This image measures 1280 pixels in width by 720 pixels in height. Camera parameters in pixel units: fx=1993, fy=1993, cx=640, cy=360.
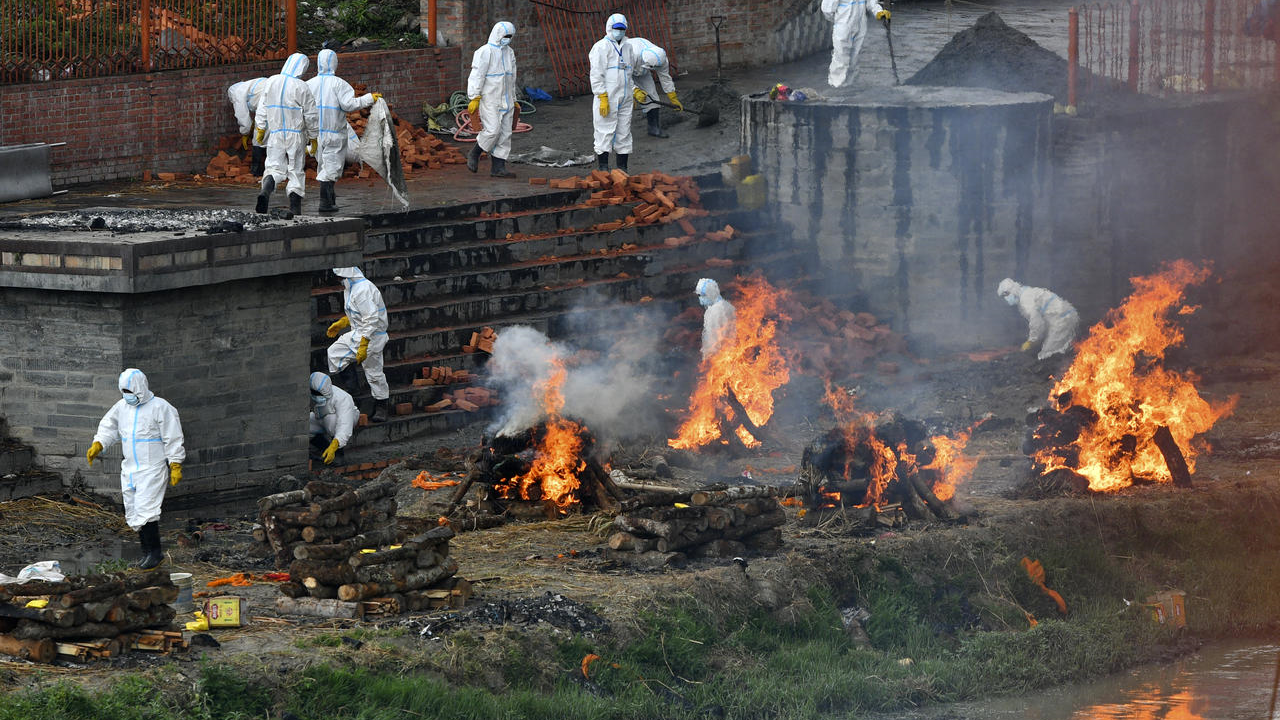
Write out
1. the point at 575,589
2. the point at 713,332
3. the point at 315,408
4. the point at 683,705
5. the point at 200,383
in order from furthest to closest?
the point at 713,332, the point at 315,408, the point at 200,383, the point at 575,589, the point at 683,705

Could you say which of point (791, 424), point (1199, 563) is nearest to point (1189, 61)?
point (791, 424)

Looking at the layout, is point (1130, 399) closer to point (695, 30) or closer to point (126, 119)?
point (126, 119)

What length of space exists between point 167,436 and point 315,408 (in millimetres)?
3033

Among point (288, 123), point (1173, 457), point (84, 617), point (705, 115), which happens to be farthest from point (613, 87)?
point (84, 617)

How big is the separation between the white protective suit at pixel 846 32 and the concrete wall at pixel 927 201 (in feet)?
7.51

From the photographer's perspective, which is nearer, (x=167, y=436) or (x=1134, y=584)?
(x=167, y=436)

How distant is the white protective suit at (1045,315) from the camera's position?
21500 mm

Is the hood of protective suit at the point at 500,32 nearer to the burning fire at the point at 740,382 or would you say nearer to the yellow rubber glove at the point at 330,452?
the burning fire at the point at 740,382

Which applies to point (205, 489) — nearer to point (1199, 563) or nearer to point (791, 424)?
point (791, 424)

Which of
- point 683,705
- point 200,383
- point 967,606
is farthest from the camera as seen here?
point 200,383

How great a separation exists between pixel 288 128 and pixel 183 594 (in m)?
Result: 7.98

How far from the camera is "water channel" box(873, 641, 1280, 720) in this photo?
14.4 m

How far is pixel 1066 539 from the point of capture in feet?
54.4

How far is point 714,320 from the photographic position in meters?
19.5
